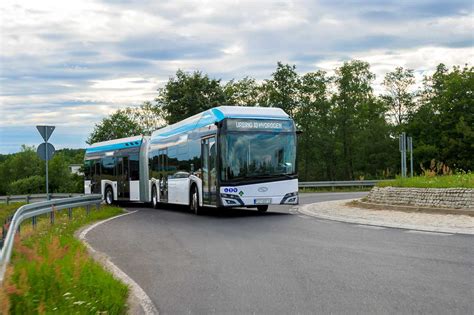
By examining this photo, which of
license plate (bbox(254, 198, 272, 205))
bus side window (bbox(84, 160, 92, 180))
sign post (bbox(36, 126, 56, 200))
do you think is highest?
sign post (bbox(36, 126, 56, 200))

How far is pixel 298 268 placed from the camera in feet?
30.9

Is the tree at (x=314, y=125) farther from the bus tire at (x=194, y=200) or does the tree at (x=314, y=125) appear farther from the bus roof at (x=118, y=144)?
the bus tire at (x=194, y=200)

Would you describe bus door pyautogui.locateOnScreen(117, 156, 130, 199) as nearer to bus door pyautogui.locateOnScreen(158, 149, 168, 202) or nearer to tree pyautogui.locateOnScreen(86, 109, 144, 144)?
bus door pyautogui.locateOnScreen(158, 149, 168, 202)

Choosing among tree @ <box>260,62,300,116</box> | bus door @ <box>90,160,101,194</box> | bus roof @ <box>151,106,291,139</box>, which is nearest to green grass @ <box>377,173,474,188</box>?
bus roof @ <box>151,106,291,139</box>

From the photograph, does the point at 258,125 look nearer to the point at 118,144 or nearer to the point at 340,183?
the point at 118,144

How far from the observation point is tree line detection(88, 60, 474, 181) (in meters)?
61.0

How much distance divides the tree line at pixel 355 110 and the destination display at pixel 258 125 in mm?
38403

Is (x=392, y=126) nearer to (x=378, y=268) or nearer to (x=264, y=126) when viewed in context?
(x=264, y=126)

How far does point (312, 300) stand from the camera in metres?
7.12

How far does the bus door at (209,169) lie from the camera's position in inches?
784

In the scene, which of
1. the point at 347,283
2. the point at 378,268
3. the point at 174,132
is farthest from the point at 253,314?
the point at 174,132

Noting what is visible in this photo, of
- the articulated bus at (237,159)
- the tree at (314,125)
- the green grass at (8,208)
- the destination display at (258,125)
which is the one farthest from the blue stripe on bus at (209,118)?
the tree at (314,125)

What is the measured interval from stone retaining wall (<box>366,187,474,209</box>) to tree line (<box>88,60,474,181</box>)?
125ft

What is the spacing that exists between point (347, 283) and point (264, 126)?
12.4m
